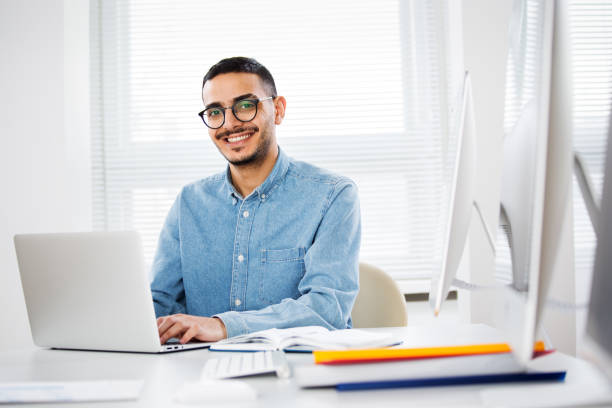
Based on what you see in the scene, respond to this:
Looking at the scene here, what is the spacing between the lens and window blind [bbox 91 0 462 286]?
2.59m

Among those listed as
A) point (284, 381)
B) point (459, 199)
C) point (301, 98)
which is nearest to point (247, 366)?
point (284, 381)

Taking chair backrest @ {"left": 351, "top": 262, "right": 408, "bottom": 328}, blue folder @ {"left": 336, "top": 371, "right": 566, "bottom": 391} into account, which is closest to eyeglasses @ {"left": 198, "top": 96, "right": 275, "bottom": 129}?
chair backrest @ {"left": 351, "top": 262, "right": 408, "bottom": 328}

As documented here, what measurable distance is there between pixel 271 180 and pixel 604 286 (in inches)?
48.0

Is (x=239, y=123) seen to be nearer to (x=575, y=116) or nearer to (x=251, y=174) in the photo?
(x=251, y=174)

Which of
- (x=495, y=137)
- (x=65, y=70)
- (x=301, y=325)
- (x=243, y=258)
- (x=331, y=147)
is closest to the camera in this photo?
(x=301, y=325)

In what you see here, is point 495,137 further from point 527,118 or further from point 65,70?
point 65,70

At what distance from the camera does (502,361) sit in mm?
715

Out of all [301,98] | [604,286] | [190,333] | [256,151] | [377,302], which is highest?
[301,98]

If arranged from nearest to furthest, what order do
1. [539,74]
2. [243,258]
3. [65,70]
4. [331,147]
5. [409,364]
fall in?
[539,74], [409,364], [243,258], [65,70], [331,147]

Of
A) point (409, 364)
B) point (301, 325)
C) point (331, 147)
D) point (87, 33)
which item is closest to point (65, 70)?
point (87, 33)

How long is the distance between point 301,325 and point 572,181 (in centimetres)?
83

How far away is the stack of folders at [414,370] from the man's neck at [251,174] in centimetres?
112

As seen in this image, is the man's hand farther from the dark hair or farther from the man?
the dark hair

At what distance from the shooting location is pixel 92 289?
1.03m
